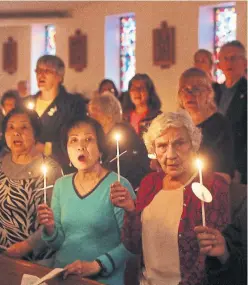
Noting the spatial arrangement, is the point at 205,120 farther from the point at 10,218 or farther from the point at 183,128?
the point at 10,218

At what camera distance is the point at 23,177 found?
1646 millimetres

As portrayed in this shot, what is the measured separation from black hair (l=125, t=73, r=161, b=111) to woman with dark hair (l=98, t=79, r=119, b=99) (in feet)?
0.17

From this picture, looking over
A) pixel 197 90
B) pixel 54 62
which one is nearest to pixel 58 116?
pixel 54 62

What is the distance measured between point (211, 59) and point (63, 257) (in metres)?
0.60

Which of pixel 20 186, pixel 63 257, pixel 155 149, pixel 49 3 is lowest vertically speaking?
pixel 63 257

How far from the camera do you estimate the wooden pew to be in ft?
4.53

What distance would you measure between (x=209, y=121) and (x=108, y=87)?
316 mm

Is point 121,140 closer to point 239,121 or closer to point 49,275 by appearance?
point 239,121

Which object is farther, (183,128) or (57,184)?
(57,184)

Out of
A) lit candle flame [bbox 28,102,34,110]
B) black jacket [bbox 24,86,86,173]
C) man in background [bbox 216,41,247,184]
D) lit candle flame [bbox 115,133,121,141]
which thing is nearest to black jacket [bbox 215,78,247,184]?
man in background [bbox 216,41,247,184]

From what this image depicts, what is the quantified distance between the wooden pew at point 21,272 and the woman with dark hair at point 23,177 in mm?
85

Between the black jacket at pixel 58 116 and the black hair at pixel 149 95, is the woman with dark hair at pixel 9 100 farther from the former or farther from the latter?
the black hair at pixel 149 95

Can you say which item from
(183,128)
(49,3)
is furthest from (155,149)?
(49,3)

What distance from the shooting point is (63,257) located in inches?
60.8
